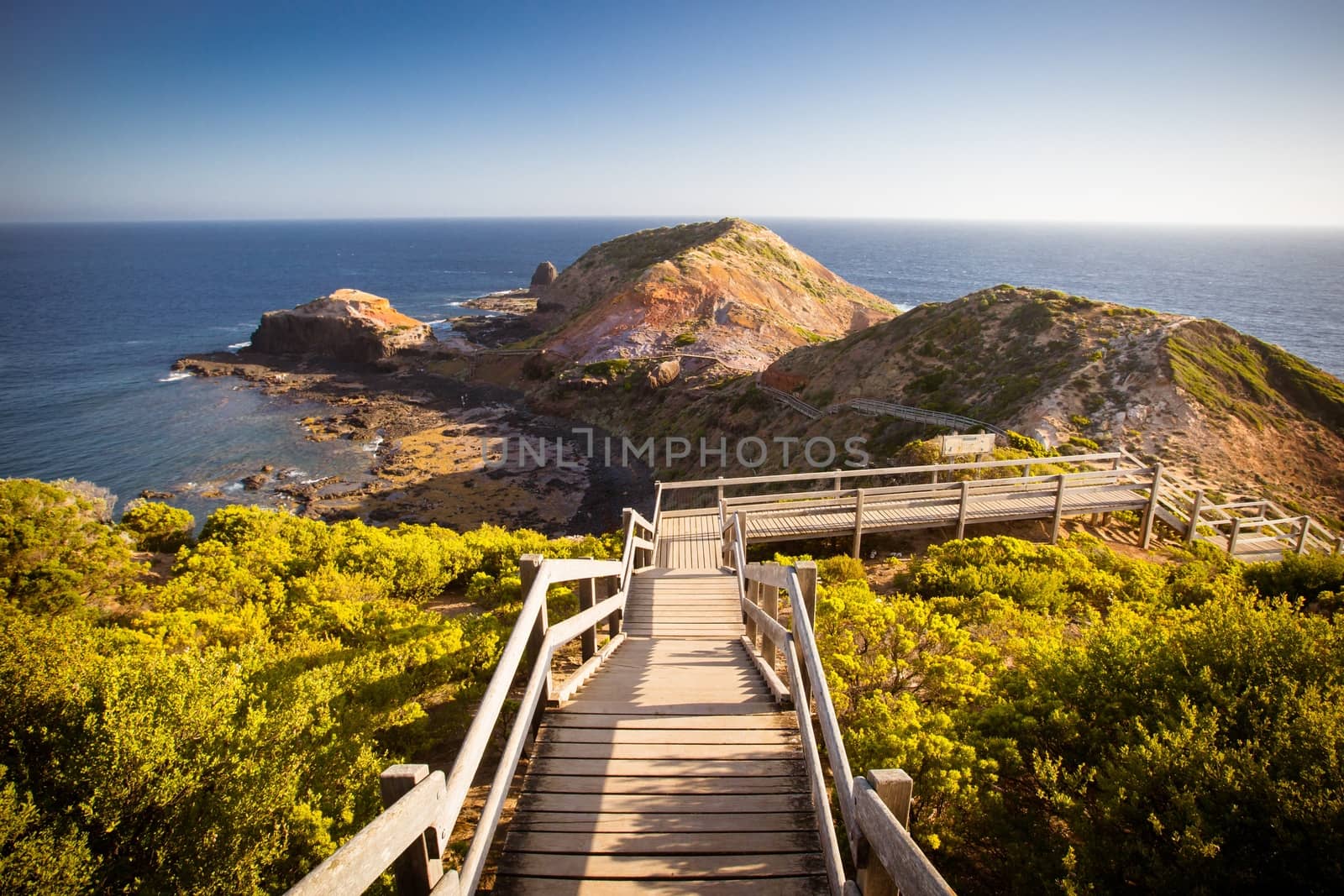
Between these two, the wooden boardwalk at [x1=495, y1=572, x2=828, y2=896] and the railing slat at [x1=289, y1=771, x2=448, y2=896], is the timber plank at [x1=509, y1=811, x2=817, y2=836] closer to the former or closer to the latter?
the wooden boardwalk at [x1=495, y1=572, x2=828, y2=896]

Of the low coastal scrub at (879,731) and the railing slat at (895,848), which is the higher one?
the railing slat at (895,848)

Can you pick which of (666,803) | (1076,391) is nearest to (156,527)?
(666,803)

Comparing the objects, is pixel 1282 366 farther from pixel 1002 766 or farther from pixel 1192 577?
pixel 1002 766

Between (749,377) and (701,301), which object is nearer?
(749,377)

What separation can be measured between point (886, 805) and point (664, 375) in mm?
44216

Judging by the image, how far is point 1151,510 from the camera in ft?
45.4

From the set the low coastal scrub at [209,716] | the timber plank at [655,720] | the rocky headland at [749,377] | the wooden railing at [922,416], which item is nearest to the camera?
the low coastal scrub at [209,716]

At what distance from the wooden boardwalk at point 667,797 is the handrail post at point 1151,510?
12.0m

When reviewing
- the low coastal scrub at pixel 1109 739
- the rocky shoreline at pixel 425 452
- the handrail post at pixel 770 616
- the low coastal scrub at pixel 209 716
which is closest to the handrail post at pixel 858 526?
the low coastal scrub at pixel 1109 739

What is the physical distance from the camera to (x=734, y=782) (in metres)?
4.24

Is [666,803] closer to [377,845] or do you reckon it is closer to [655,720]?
[655,720]

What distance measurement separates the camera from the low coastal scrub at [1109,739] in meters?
3.15

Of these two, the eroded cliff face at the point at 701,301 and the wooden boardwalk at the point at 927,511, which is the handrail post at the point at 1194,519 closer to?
the wooden boardwalk at the point at 927,511

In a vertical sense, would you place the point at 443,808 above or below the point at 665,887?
above
